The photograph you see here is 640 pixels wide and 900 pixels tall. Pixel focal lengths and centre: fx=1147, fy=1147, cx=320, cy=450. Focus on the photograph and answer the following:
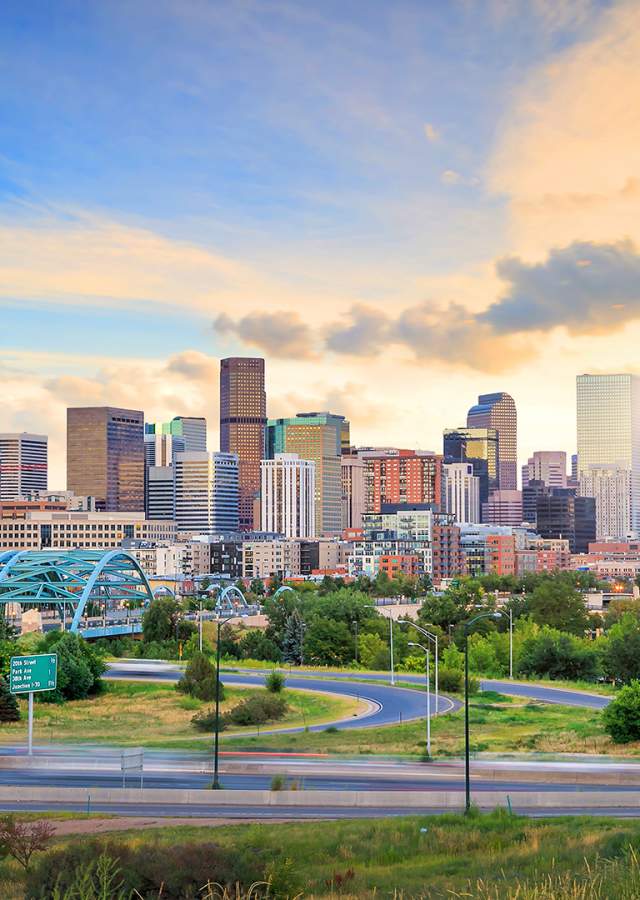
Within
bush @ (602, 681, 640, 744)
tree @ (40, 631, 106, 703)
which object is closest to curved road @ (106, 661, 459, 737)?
tree @ (40, 631, 106, 703)

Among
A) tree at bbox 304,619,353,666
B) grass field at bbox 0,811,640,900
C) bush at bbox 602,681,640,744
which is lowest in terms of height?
tree at bbox 304,619,353,666

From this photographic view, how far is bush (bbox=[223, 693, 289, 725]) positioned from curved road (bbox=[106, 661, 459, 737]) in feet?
10.3

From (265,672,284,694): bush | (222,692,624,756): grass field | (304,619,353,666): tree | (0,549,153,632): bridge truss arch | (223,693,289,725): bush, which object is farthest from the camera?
(0,549,153,632): bridge truss arch

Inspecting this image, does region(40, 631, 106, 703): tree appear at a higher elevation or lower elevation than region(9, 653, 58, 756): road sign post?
lower

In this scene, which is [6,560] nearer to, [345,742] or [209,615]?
[209,615]

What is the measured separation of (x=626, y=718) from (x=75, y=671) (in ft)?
132

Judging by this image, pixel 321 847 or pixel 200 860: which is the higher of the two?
pixel 200 860

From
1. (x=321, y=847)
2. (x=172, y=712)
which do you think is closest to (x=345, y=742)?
(x=172, y=712)

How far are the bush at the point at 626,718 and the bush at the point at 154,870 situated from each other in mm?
40524

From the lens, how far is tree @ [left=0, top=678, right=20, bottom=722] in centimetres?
7288

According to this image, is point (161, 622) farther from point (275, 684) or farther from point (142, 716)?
point (142, 716)

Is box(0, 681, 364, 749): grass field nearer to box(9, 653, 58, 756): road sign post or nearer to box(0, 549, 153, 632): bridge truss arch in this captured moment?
box(9, 653, 58, 756): road sign post

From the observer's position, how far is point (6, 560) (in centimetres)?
13925

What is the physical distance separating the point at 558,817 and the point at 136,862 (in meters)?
20.9
